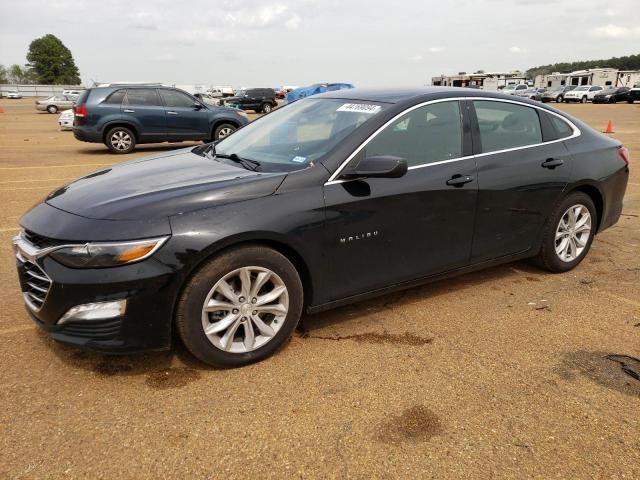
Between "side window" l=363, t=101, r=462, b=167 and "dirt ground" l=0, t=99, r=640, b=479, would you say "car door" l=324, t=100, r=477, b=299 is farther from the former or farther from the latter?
"dirt ground" l=0, t=99, r=640, b=479

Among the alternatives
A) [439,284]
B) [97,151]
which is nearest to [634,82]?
[97,151]

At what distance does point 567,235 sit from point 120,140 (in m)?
11.4

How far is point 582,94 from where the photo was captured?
5106 centimetres

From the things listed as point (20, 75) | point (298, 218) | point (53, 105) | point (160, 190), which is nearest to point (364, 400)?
point (298, 218)

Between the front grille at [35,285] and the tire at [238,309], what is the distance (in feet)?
2.35

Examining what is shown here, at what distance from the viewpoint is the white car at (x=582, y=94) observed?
165 ft

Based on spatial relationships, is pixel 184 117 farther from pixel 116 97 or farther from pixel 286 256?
pixel 286 256

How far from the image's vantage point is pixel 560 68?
146 m

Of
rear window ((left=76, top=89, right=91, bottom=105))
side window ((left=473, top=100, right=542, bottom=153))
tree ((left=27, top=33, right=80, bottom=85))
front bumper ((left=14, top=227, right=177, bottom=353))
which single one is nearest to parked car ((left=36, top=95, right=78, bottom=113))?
rear window ((left=76, top=89, right=91, bottom=105))

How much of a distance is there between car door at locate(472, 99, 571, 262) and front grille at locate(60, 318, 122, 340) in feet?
8.38

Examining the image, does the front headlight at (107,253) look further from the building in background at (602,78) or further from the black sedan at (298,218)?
→ the building in background at (602,78)

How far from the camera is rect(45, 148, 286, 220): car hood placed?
2.91 meters

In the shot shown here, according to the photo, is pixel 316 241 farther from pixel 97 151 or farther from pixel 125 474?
pixel 97 151

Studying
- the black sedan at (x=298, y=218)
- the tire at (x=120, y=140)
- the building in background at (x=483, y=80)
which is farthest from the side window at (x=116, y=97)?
the building in background at (x=483, y=80)
